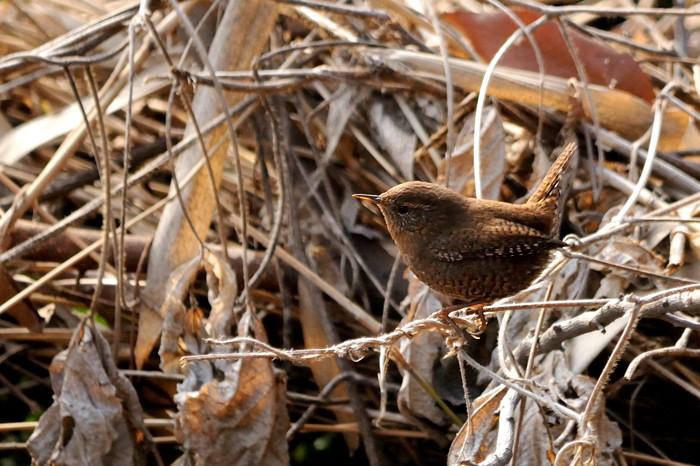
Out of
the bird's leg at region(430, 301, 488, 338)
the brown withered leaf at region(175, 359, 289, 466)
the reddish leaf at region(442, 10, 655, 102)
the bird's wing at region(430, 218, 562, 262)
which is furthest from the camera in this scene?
the reddish leaf at region(442, 10, 655, 102)

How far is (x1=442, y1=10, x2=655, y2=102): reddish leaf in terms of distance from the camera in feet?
10.8

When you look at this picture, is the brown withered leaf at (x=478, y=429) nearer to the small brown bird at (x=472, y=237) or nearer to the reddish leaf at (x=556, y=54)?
the small brown bird at (x=472, y=237)

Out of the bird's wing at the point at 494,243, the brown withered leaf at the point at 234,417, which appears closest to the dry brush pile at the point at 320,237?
the brown withered leaf at the point at 234,417

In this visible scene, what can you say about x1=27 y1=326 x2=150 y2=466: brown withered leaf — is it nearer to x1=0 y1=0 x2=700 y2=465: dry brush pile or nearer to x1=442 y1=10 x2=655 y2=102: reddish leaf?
x1=0 y1=0 x2=700 y2=465: dry brush pile

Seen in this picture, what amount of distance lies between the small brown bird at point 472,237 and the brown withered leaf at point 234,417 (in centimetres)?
54

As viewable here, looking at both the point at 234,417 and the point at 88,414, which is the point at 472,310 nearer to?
the point at 234,417

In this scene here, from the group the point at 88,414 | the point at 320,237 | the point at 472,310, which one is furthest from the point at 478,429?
the point at 320,237

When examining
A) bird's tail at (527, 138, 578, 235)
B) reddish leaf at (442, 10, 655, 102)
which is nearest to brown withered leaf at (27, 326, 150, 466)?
bird's tail at (527, 138, 578, 235)

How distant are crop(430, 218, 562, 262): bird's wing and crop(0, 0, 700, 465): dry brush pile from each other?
110 mm

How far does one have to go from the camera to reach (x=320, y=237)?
3215mm

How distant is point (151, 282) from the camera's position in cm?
278

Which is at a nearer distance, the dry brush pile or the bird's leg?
the bird's leg

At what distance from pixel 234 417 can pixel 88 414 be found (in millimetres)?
425

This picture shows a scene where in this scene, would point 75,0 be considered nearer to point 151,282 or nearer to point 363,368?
point 151,282
